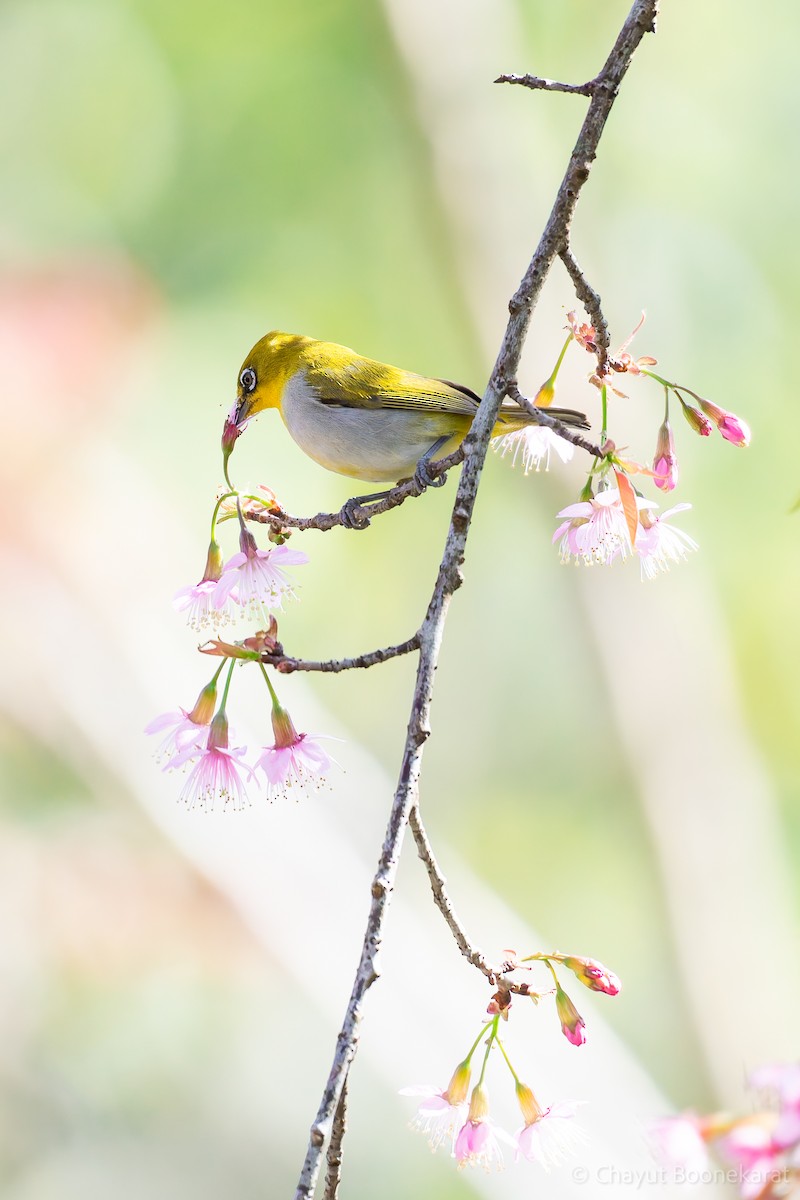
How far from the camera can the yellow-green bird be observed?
8.34 ft

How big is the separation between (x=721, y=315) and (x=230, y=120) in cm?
470

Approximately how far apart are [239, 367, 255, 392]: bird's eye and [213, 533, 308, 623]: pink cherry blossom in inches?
45.0

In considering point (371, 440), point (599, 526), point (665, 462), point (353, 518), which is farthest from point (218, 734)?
point (371, 440)

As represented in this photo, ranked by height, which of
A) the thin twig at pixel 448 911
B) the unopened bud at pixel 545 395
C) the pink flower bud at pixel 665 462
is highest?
the unopened bud at pixel 545 395

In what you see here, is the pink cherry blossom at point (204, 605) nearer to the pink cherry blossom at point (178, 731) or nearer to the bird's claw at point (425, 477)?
the pink cherry blossom at point (178, 731)

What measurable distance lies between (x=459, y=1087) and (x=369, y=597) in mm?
7583

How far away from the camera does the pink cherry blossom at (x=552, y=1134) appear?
163cm

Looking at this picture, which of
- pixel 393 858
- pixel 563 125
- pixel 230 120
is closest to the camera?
pixel 393 858

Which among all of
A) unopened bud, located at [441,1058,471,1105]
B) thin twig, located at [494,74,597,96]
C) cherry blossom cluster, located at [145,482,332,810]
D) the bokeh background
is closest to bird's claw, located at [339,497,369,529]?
cherry blossom cluster, located at [145,482,332,810]

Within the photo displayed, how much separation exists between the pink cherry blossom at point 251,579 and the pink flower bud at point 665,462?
55cm

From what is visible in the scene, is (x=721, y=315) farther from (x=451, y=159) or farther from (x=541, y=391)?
(x=541, y=391)

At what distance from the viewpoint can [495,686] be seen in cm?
984

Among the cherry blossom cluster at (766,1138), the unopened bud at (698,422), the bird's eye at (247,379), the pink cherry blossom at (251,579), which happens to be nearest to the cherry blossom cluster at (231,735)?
the pink cherry blossom at (251,579)

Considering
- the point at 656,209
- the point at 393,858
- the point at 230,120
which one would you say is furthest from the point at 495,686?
the point at 393,858
